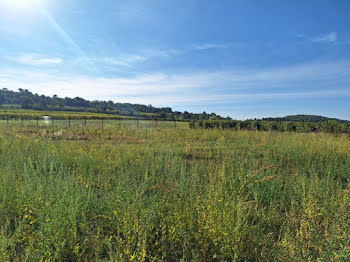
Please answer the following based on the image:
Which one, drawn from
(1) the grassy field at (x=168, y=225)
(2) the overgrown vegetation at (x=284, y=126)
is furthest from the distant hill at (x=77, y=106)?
(1) the grassy field at (x=168, y=225)

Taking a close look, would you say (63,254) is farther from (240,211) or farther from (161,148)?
(161,148)

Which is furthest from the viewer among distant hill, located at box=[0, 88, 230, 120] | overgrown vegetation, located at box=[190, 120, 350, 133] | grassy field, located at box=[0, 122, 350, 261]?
distant hill, located at box=[0, 88, 230, 120]

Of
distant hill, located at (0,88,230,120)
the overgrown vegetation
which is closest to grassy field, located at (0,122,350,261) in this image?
the overgrown vegetation

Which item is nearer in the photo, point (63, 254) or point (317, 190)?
point (63, 254)

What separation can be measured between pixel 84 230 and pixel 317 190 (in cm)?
366

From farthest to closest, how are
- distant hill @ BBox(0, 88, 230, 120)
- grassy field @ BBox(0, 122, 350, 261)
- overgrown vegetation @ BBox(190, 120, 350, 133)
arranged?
distant hill @ BBox(0, 88, 230, 120) → overgrown vegetation @ BBox(190, 120, 350, 133) → grassy field @ BBox(0, 122, 350, 261)

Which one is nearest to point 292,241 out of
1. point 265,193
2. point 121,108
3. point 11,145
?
point 265,193

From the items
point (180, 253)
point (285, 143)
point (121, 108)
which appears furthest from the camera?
point (121, 108)

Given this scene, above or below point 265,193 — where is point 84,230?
below

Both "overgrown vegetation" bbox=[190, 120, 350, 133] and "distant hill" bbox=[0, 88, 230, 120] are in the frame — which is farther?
"distant hill" bbox=[0, 88, 230, 120]

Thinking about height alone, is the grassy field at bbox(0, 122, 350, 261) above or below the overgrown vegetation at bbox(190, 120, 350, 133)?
below

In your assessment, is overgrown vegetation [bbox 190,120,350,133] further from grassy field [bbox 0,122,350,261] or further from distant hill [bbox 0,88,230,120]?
distant hill [bbox 0,88,230,120]

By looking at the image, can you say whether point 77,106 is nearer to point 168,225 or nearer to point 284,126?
point 284,126

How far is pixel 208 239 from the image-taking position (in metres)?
2.61
